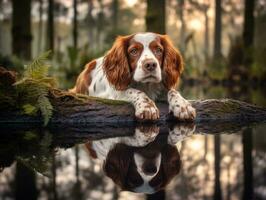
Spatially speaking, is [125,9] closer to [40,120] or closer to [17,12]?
[17,12]

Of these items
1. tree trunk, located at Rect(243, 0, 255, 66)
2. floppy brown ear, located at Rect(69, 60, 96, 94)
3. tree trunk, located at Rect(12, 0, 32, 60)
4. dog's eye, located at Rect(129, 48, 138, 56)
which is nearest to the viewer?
dog's eye, located at Rect(129, 48, 138, 56)

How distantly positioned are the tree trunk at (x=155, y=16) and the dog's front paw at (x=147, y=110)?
297 inches

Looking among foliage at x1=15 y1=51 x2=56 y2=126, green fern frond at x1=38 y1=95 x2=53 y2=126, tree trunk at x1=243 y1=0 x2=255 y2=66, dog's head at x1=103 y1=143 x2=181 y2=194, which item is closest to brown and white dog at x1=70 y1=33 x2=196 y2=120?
foliage at x1=15 y1=51 x2=56 y2=126

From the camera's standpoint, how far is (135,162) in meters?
3.66

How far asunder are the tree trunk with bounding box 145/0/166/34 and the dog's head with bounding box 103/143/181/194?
891 cm

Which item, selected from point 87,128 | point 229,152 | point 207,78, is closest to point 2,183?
point 229,152

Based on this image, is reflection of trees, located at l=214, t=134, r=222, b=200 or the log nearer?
reflection of trees, located at l=214, t=134, r=222, b=200

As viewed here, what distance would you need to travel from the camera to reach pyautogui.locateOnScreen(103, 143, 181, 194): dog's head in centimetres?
291

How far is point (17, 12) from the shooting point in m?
16.7

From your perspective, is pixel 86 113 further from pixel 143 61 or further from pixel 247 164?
pixel 247 164

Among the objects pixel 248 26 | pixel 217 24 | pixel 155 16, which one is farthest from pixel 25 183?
pixel 217 24

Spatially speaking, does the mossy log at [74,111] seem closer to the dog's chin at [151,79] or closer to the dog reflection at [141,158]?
the dog's chin at [151,79]

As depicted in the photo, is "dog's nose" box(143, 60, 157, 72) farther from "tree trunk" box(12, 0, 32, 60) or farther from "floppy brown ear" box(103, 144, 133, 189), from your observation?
"tree trunk" box(12, 0, 32, 60)

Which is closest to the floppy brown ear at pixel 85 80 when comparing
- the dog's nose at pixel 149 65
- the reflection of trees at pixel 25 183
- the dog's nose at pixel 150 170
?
the dog's nose at pixel 149 65
